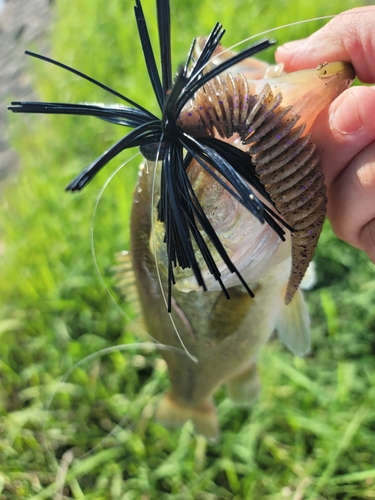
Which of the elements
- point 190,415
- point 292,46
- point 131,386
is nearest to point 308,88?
point 292,46

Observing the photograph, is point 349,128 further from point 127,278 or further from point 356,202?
point 127,278

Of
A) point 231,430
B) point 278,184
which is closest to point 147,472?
point 231,430

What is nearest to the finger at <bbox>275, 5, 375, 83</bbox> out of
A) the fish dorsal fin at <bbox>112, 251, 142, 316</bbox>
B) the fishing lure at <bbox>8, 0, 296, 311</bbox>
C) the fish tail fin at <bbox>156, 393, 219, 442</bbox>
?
the fishing lure at <bbox>8, 0, 296, 311</bbox>

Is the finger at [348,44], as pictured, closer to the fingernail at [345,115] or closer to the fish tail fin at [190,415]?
the fingernail at [345,115]

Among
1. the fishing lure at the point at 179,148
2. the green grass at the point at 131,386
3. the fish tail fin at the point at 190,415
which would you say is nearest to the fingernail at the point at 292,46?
the fishing lure at the point at 179,148

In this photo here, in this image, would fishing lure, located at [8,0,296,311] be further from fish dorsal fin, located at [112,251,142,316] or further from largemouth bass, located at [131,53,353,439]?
fish dorsal fin, located at [112,251,142,316]

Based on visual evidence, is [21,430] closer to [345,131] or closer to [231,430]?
[231,430]
